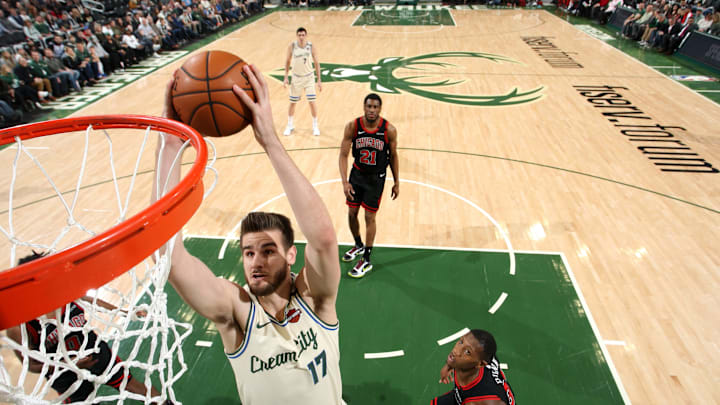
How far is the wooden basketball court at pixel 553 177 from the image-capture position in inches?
150

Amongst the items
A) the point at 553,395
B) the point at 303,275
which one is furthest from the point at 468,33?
the point at 303,275

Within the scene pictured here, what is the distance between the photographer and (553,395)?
3.12 m

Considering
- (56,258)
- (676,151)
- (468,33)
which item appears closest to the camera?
(56,258)

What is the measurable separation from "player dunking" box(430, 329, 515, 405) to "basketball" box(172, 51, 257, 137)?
70.7 inches

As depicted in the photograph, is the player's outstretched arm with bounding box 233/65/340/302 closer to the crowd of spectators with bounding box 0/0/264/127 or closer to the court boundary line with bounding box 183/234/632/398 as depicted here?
the court boundary line with bounding box 183/234/632/398

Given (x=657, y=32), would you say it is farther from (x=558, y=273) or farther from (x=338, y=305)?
(x=338, y=305)

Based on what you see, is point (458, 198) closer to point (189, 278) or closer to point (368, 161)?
point (368, 161)

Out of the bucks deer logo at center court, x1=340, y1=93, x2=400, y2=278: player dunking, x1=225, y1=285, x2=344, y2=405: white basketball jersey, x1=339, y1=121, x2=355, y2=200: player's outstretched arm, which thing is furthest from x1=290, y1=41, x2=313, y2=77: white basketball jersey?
x1=225, y1=285, x2=344, y2=405: white basketball jersey

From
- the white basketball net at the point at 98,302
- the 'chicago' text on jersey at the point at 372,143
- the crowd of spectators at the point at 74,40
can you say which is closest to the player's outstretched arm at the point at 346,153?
the 'chicago' text on jersey at the point at 372,143

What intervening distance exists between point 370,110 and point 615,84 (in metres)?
8.66

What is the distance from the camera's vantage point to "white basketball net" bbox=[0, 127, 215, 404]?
5.06ft

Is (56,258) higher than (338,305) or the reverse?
higher

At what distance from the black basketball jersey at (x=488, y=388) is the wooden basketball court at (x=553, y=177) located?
32.8 inches

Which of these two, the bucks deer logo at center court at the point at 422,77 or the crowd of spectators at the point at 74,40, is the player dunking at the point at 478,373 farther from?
the crowd of spectators at the point at 74,40
